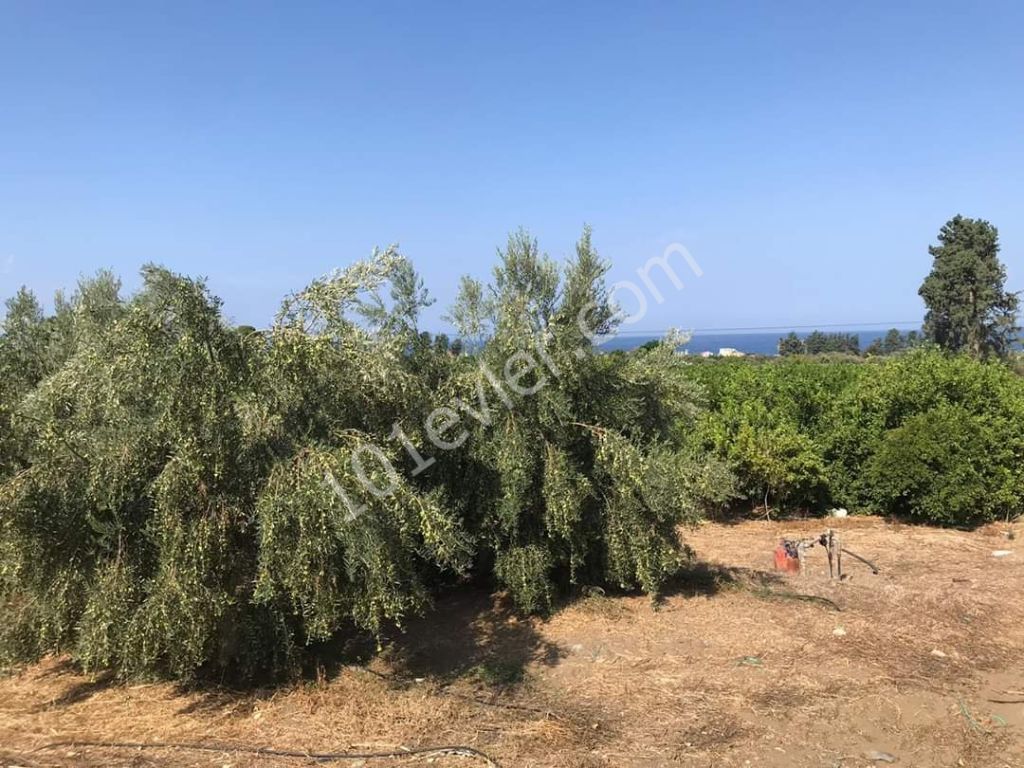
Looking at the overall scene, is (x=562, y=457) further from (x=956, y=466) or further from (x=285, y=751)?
(x=956, y=466)

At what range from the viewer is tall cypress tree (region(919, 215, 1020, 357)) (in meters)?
35.9

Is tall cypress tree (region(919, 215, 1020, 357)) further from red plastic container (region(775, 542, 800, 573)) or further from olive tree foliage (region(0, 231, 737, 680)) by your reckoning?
olive tree foliage (region(0, 231, 737, 680))

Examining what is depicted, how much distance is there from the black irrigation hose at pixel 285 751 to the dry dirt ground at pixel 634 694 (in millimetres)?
43

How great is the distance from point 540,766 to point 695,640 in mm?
2740

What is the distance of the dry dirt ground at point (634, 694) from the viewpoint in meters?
4.71

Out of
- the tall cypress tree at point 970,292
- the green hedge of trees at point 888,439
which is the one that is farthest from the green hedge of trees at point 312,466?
the tall cypress tree at point 970,292

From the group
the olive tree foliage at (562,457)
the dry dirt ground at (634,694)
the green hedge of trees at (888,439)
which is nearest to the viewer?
the dry dirt ground at (634,694)

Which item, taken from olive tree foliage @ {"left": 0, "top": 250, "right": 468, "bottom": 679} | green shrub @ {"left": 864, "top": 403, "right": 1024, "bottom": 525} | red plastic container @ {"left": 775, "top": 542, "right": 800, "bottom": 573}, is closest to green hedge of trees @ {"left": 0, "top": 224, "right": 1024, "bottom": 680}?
olive tree foliage @ {"left": 0, "top": 250, "right": 468, "bottom": 679}

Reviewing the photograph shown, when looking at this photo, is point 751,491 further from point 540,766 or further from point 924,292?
point 924,292

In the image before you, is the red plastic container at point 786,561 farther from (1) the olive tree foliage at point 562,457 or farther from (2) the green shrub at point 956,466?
(2) the green shrub at point 956,466

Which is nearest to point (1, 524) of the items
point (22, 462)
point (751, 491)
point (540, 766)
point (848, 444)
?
point (22, 462)

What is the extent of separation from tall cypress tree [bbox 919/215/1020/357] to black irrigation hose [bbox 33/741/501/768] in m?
38.5

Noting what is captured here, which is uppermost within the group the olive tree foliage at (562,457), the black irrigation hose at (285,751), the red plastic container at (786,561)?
the olive tree foliage at (562,457)

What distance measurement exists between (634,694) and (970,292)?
3982 cm
